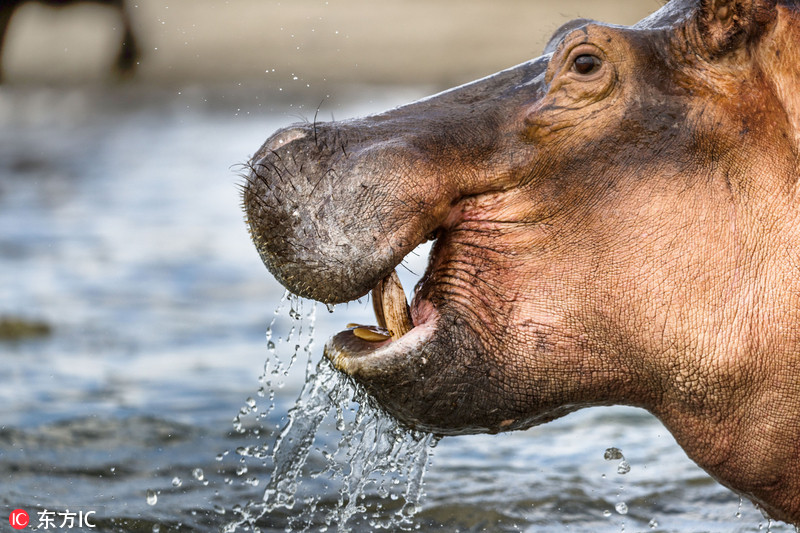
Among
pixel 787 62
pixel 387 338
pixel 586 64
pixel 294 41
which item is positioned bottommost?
pixel 387 338

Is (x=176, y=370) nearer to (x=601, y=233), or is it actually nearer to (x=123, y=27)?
(x=601, y=233)

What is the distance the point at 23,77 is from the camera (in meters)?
24.7

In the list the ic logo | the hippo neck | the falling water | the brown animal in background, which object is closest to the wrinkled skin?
the hippo neck

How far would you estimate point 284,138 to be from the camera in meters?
3.62

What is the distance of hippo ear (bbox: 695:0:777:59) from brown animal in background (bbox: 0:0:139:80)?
20.9 m

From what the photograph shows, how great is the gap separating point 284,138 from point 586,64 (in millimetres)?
973

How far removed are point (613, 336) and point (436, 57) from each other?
2461 cm

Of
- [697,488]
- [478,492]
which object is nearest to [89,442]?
[478,492]

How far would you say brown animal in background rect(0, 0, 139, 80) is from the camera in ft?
74.1

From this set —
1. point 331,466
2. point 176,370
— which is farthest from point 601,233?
point 176,370

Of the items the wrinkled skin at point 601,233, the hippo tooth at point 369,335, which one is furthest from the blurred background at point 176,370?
the wrinkled skin at point 601,233

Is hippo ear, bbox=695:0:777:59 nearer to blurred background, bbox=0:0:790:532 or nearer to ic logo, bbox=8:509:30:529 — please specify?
blurred background, bbox=0:0:790:532

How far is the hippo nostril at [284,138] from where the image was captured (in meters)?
3.60

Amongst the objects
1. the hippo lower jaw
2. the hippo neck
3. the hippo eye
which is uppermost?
the hippo eye
